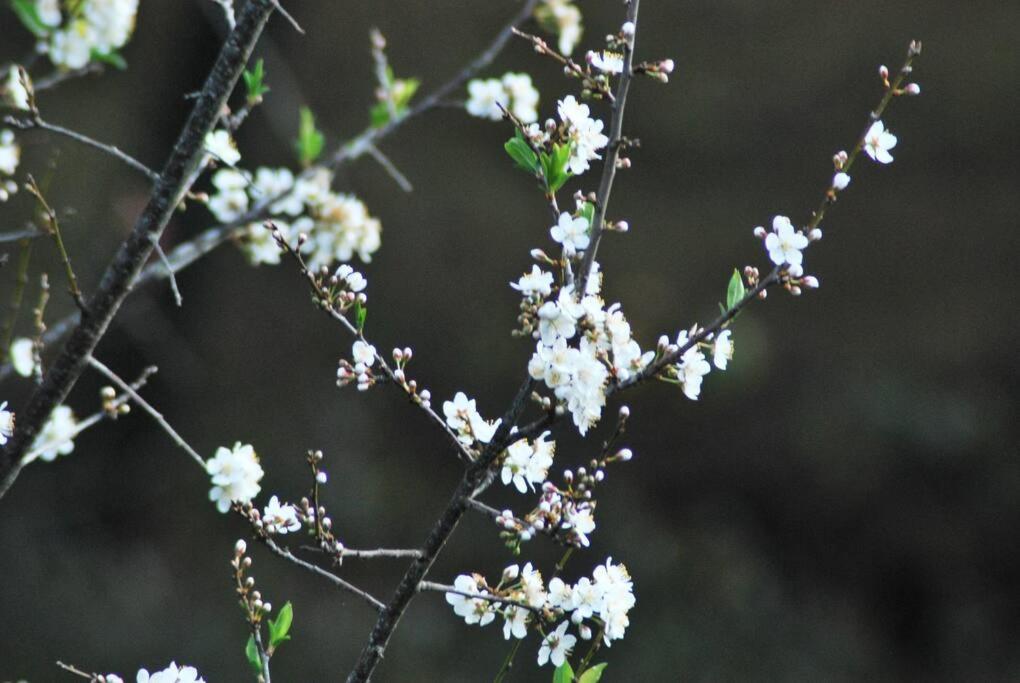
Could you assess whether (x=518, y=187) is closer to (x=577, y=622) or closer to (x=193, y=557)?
(x=193, y=557)

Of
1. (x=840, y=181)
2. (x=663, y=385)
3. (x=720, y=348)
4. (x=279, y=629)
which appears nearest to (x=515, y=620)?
(x=279, y=629)

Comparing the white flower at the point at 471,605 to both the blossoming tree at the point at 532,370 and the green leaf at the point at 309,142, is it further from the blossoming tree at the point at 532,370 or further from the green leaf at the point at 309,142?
the green leaf at the point at 309,142

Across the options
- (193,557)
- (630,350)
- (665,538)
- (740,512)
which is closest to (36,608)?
(193,557)

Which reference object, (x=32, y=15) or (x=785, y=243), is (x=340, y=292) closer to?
(x=785, y=243)

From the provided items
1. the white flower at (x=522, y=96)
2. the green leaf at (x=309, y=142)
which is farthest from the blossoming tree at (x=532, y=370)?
the white flower at (x=522, y=96)

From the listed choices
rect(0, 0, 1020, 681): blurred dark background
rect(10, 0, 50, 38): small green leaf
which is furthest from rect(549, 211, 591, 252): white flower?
rect(0, 0, 1020, 681): blurred dark background
